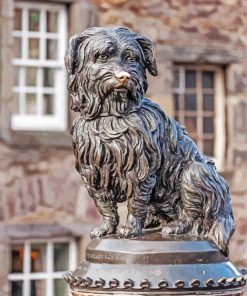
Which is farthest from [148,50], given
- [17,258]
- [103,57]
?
[17,258]

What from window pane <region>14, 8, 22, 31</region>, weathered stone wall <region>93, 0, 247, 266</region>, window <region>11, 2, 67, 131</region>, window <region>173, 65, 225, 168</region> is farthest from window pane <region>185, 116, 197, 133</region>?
window pane <region>14, 8, 22, 31</region>

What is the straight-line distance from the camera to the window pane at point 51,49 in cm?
1023

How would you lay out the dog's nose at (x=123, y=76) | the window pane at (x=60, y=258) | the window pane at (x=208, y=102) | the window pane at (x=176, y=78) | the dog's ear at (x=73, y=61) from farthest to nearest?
the window pane at (x=208, y=102), the window pane at (x=176, y=78), the window pane at (x=60, y=258), the dog's ear at (x=73, y=61), the dog's nose at (x=123, y=76)

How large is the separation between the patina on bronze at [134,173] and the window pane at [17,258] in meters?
7.27

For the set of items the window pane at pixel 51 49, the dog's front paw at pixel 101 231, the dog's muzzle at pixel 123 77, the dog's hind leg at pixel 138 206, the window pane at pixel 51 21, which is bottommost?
the dog's front paw at pixel 101 231

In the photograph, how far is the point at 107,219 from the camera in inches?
108

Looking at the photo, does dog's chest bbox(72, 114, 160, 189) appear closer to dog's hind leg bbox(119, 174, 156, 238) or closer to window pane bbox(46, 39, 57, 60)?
dog's hind leg bbox(119, 174, 156, 238)

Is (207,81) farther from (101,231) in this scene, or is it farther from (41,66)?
(101,231)

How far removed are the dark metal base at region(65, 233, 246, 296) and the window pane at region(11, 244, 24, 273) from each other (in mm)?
7465

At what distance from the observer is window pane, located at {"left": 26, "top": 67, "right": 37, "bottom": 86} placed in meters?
10.2

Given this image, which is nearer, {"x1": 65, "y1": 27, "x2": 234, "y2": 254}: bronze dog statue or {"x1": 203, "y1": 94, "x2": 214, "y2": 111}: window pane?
{"x1": 65, "y1": 27, "x2": 234, "y2": 254}: bronze dog statue

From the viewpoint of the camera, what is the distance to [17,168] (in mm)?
9789

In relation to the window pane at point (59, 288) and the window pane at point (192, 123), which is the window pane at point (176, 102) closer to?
the window pane at point (192, 123)

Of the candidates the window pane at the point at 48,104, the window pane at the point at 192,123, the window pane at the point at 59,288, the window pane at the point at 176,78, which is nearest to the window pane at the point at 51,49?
the window pane at the point at 48,104
